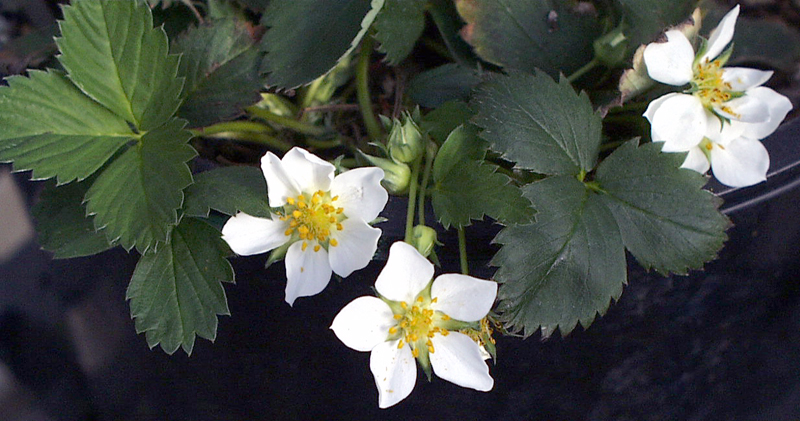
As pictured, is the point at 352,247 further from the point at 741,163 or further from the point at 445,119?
the point at 741,163

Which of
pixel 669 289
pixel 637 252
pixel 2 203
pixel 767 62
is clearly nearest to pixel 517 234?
pixel 637 252

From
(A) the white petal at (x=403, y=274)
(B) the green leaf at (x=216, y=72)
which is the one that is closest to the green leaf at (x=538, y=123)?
(A) the white petal at (x=403, y=274)

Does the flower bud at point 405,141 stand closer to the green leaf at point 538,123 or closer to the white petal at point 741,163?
the green leaf at point 538,123

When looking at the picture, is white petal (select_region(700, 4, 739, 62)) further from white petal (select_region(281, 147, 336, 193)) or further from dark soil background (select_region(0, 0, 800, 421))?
white petal (select_region(281, 147, 336, 193))

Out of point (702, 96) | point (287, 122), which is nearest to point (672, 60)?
point (702, 96)

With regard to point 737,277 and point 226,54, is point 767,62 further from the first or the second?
point 226,54

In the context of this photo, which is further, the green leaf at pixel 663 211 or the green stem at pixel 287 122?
the green stem at pixel 287 122

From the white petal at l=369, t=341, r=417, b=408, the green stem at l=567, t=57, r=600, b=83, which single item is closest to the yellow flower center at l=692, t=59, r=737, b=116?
the green stem at l=567, t=57, r=600, b=83
